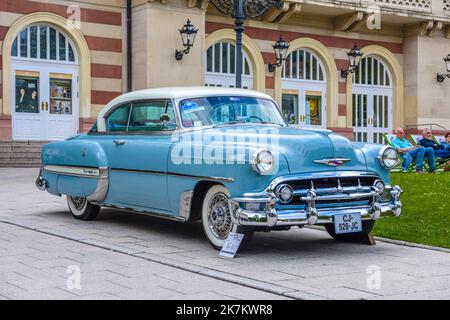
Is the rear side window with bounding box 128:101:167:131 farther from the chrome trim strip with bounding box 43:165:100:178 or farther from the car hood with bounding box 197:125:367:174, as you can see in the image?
the car hood with bounding box 197:125:367:174

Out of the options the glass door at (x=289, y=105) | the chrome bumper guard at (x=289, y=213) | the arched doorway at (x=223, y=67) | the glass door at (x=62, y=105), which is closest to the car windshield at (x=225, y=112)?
the chrome bumper guard at (x=289, y=213)

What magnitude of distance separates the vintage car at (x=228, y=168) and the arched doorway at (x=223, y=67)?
15306mm

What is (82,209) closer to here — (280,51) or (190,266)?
(190,266)

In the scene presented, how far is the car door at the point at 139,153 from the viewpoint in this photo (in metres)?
8.19

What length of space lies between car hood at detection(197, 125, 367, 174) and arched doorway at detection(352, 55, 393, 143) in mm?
20946

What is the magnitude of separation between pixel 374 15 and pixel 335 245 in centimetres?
2029

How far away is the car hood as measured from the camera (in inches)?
283

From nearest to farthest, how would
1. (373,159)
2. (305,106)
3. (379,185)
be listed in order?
(379,185) < (373,159) < (305,106)

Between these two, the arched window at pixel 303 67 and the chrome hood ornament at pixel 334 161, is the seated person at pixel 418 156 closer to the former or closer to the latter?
the chrome hood ornament at pixel 334 161

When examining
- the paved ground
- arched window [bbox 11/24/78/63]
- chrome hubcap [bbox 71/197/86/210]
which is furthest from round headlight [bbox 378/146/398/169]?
arched window [bbox 11/24/78/63]

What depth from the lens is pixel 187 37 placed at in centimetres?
2194

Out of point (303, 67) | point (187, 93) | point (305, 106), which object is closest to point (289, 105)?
point (305, 106)

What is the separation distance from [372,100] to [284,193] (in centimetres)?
2258
